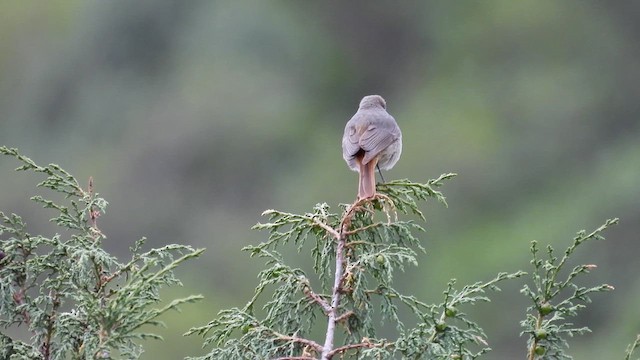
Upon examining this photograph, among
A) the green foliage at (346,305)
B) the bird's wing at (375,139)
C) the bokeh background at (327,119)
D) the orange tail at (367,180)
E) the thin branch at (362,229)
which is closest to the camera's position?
the green foliage at (346,305)

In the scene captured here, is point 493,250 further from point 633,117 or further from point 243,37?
point 243,37

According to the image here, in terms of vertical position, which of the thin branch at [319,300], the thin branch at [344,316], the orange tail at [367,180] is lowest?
the thin branch at [344,316]

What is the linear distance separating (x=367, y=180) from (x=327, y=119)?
22.8 m

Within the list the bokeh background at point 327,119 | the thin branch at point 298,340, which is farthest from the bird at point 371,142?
the bokeh background at point 327,119

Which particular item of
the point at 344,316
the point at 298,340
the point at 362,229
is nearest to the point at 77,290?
the point at 298,340

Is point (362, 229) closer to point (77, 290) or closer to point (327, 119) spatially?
point (77, 290)

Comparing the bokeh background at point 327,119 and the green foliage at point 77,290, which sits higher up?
the bokeh background at point 327,119

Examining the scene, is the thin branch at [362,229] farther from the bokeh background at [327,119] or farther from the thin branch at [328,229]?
the bokeh background at [327,119]

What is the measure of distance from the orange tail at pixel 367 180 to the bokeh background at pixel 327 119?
14572 mm

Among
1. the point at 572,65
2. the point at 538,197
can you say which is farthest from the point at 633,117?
the point at 538,197

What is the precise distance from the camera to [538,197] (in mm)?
25000

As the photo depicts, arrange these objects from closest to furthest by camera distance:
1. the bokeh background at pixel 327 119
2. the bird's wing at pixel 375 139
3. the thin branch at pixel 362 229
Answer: the thin branch at pixel 362 229, the bird's wing at pixel 375 139, the bokeh background at pixel 327 119

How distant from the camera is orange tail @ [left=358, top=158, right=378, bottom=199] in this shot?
160 inches

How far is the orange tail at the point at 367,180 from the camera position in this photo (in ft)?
13.4
